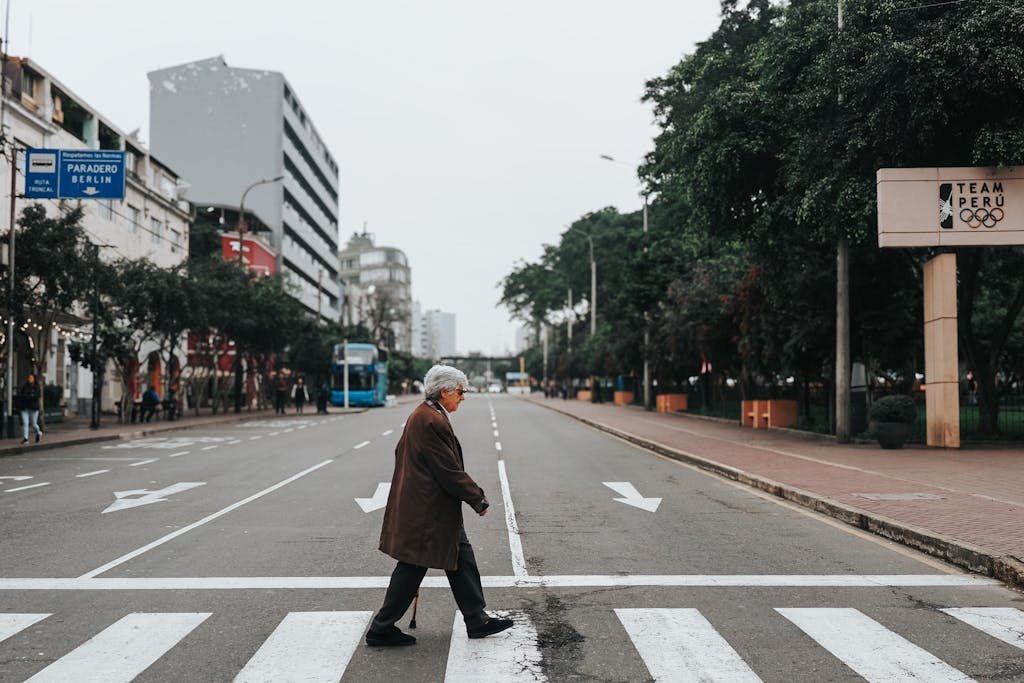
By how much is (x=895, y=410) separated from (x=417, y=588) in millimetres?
17421

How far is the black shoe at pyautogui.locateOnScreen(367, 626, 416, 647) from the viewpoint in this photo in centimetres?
561

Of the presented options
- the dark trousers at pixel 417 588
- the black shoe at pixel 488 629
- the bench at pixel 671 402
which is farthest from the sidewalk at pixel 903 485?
the bench at pixel 671 402

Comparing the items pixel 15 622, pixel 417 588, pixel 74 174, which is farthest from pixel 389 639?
pixel 74 174

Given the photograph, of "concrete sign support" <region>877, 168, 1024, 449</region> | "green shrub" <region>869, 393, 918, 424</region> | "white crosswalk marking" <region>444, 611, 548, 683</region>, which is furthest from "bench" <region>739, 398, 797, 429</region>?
"white crosswalk marking" <region>444, 611, 548, 683</region>

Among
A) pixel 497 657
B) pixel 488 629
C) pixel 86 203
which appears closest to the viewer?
pixel 497 657

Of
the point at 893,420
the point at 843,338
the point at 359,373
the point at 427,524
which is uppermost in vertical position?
the point at 843,338

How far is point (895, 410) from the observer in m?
20.6

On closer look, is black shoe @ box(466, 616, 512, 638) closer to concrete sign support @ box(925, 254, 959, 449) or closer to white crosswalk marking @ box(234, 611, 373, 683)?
white crosswalk marking @ box(234, 611, 373, 683)

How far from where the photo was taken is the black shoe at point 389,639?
561 cm

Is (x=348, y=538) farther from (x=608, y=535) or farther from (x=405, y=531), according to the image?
(x=405, y=531)

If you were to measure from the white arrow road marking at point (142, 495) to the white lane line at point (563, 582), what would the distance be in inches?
184

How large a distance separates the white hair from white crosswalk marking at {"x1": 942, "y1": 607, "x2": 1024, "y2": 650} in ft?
12.3

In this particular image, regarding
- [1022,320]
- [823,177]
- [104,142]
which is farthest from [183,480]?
[1022,320]

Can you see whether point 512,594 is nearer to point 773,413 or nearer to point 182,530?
point 182,530
